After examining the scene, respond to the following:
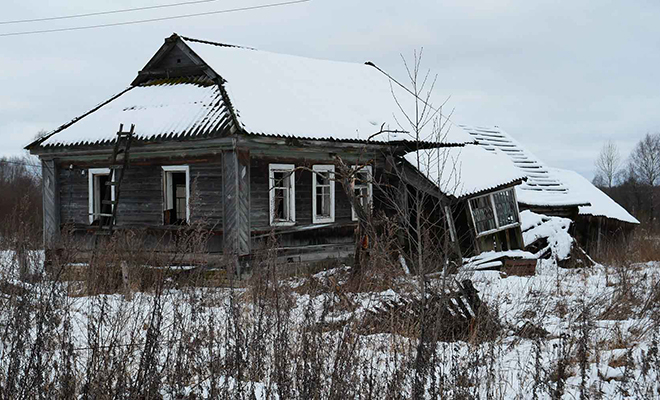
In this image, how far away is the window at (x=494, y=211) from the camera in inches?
607

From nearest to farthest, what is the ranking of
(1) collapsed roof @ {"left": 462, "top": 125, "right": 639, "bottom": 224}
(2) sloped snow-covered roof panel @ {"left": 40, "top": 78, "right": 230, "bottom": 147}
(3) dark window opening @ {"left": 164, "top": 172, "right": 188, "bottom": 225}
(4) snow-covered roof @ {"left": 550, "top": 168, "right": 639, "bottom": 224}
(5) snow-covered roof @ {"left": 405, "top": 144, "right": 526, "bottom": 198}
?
(2) sloped snow-covered roof panel @ {"left": 40, "top": 78, "right": 230, "bottom": 147}, (3) dark window opening @ {"left": 164, "top": 172, "right": 188, "bottom": 225}, (5) snow-covered roof @ {"left": 405, "top": 144, "right": 526, "bottom": 198}, (1) collapsed roof @ {"left": 462, "top": 125, "right": 639, "bottom": 224}, (4) snow-covered roof @ {"left": 550, "top": 168, "right": 639, "bottom": 224}

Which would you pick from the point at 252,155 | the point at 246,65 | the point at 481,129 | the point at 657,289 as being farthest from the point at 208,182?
the point at 481,129

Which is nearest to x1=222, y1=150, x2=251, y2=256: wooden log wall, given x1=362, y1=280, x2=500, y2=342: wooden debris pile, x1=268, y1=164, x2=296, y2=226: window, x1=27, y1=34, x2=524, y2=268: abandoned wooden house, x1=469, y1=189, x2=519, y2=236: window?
x1=27, y1=34, x2=524, y2=268: abandoned wooden house

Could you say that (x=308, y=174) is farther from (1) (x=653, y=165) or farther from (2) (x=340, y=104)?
(1) (x=653, y=165)

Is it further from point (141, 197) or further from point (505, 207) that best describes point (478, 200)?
point (141, 197)

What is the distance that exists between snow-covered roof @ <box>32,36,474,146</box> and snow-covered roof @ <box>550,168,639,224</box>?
6538 millimetres

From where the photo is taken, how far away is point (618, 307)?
25.8 ft

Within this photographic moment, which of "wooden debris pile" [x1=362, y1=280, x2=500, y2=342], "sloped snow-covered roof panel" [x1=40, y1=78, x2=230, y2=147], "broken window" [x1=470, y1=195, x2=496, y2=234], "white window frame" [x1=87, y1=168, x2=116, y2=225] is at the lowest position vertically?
"wooden debris pile" [x1=362, y1=280, x2=500, y2=342]

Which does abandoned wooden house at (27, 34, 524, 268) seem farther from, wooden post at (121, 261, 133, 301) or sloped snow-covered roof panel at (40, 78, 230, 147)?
wooden post at (121, 261, 133, 301)

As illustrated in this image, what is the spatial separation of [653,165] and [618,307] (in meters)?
60.4

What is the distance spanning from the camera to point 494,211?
634 inches

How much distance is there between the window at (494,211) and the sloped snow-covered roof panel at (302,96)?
223 centimetres

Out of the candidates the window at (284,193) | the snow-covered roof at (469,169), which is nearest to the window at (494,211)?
the snow-covered roof at (469,169)

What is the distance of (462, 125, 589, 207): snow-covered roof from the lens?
20875 millimetres
